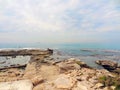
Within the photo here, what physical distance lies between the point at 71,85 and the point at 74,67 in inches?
392

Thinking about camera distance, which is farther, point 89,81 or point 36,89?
point 89,81

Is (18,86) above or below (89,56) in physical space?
above

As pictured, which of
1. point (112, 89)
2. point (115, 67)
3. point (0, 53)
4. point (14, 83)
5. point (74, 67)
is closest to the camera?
point (112, 89)

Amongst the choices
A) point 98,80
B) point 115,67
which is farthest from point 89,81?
point 115,67

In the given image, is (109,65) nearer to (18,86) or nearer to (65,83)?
(65,83)

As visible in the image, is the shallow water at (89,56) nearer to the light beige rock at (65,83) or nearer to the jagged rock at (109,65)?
the jagged rock at (109,65)

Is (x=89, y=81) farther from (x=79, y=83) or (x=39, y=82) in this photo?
(x=39, y=82)

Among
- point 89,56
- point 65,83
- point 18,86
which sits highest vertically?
point 65,83

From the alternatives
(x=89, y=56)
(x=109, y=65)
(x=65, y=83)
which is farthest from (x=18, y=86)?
(x=89, y=56)

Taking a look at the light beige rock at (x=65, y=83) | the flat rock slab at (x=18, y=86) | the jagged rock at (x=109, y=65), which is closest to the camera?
the light beige rock at (x=65, y=83)

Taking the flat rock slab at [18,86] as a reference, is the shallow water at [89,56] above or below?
below

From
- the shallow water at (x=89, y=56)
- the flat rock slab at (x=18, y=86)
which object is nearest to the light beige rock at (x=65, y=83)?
the flat rock slab at (x=18, y=86)

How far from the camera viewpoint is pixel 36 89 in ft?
46.7

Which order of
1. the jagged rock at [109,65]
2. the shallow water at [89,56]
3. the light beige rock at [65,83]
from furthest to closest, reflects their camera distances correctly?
1. the shallow water at [89,56]
2. the jagged rock at [109,65]
3. the light beige rock at [65,83]
